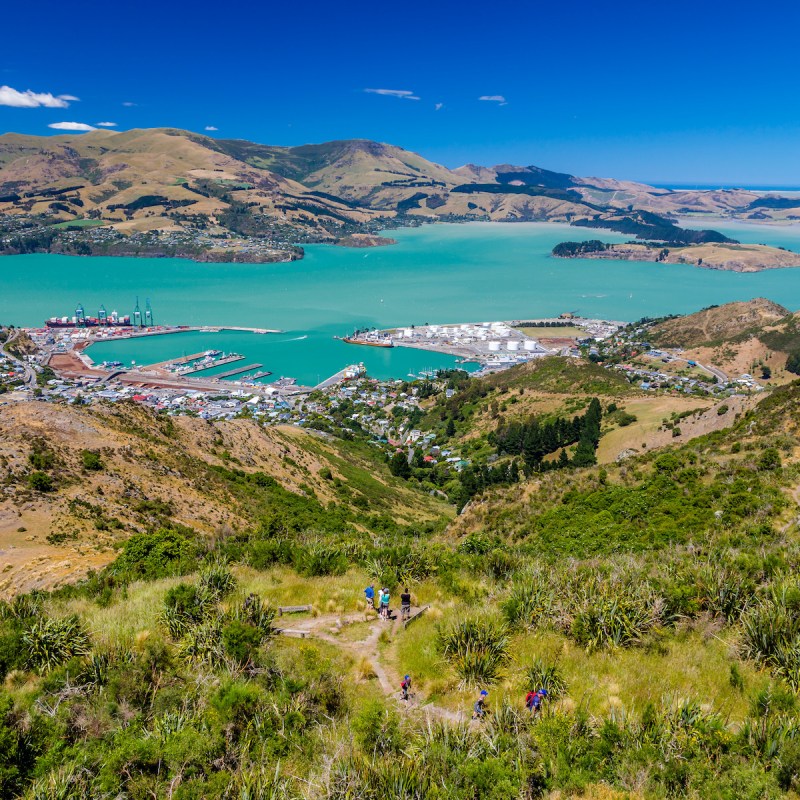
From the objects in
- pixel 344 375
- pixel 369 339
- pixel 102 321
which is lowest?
pixel 344 375

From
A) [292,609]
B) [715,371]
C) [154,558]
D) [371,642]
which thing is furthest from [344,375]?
[371,642]

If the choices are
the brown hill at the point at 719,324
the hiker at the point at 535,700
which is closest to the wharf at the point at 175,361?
the brown hill at the point at 719,324

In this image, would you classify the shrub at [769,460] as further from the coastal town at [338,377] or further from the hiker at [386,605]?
the coastal town at [338,377]

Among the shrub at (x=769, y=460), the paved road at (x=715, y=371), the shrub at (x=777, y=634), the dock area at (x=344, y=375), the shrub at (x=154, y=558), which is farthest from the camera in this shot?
the dock area at (x=344, y=375)

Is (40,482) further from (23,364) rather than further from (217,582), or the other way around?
(23,364)

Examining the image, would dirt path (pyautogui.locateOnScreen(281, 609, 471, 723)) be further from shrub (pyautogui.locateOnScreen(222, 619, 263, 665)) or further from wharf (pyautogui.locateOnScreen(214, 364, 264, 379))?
wharf (pyautogui.locateOnScreen(214, 364, 264, 379))

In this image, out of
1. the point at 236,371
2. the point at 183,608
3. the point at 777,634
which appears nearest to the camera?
the point at 777,634

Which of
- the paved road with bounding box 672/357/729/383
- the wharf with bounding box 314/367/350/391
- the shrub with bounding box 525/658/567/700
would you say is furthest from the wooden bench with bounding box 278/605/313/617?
the paved road with bounding box 672/357/729/383
